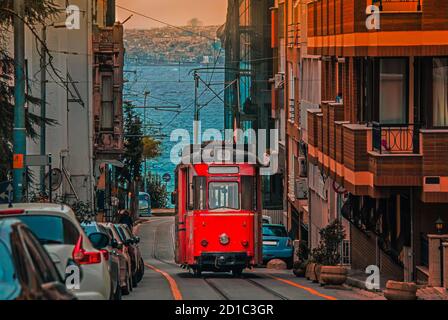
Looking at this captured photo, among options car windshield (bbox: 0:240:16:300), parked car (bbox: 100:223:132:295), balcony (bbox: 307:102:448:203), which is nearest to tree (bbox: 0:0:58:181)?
parked car (bbox: 100:223:132:295)

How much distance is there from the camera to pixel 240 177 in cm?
3384

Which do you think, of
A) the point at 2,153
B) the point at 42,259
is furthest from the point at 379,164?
the point at 42,259

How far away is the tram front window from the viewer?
34031 millimetres

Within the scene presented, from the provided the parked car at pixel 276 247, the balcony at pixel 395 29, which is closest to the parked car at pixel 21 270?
the balcony at pixel 395 29

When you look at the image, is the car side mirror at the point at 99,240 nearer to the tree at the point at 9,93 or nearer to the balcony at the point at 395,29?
the tree at the point at 9,93

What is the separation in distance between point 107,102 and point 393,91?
31.8m

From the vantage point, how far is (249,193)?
34.0 meters

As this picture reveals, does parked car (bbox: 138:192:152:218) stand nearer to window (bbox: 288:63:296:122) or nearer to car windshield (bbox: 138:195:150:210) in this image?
car windshield (bbox: 138:195:150:210)

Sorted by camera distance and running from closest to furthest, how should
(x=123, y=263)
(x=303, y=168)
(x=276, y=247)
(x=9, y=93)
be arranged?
(x=123, y=263)
(x=9, y=93)
(x=276, y=247)
(x=303, y=168)

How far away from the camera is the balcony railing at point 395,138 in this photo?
97.0 feet

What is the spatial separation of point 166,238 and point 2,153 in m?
42.6

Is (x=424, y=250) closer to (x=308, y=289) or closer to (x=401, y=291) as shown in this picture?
(x=308, y=289)

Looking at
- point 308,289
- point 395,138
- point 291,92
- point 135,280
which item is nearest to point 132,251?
point 135,280

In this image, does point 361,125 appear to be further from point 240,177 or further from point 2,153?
point 2,153
